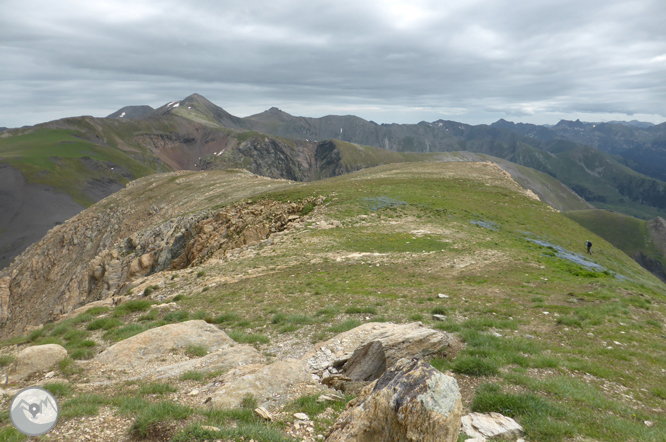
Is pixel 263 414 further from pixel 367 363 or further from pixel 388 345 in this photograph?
pixel 388 345

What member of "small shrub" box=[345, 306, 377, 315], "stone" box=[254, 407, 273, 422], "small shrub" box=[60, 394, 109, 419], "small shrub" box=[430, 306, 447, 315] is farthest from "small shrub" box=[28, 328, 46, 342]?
"small shrub" box=[430, 306, 447, 315]

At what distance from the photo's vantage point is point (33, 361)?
10055 mm

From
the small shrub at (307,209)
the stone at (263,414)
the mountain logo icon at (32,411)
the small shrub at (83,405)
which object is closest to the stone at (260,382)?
the stone at (263,414)

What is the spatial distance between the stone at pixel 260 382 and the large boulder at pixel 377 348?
0.93m

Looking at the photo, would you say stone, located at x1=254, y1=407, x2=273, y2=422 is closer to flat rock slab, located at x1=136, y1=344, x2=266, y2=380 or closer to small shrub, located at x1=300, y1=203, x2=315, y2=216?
flat rock slab, located at x1=136, y1=344, x2=266, y2=380

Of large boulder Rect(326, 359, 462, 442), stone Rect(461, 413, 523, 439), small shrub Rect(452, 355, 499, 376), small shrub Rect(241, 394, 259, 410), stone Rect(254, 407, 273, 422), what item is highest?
large boulder Rect(326, 359, 462, 442)

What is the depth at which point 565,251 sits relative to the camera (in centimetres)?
3353

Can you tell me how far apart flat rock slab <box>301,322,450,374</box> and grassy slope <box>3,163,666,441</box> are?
0.60 metres

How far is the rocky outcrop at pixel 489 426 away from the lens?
23.0 feet

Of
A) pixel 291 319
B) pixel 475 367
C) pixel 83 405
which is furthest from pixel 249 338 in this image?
pixel 475 367

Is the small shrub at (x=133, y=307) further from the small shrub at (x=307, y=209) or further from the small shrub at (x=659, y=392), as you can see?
the small shrub at (x=307, y=209)

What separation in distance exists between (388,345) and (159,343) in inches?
328

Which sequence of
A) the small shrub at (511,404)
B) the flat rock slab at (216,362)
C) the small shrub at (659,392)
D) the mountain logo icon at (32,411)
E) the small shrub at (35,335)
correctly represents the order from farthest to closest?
the small shrub at (35,335)
the flat rock slab at (216,362)
the small shrub at (659,392)
the small shrub at (511,404)
the mountain logo icon at (32,411)

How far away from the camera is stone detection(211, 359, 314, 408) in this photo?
26.3 ft
